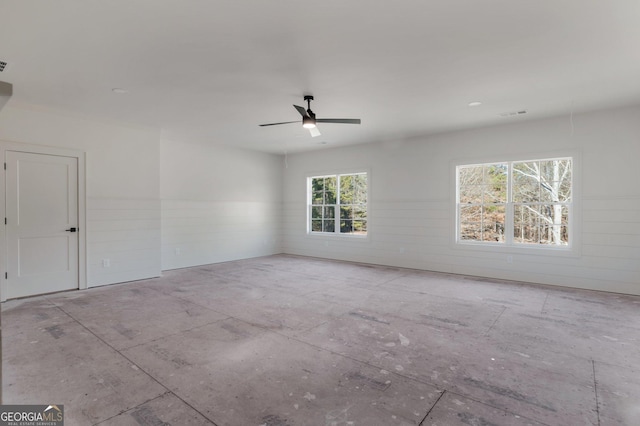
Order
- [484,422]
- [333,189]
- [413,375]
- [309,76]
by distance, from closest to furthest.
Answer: [484,422], [413,375], [309,76], [333,189]

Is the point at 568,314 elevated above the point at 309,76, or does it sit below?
below

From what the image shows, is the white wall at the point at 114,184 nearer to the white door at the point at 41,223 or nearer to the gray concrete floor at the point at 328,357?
the white door at the point at 41,223

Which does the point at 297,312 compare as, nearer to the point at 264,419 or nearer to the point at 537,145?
the point at 264,419

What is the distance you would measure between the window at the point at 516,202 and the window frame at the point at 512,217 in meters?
0.02

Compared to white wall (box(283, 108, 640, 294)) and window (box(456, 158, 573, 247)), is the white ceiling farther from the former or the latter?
window (box(456, 158, 573, 247))

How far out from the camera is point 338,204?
8367 millimetres

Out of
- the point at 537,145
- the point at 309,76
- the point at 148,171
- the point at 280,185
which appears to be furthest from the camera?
the point at 280,185

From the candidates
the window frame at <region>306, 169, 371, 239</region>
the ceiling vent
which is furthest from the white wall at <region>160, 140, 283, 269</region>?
the ceiling vent

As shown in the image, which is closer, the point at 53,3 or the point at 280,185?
the point at 53,3

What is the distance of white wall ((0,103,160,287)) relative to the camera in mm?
5113

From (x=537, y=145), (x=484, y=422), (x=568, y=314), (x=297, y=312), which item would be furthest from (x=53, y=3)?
(x=537, y=145)

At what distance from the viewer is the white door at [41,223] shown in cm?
482

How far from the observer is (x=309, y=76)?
3.90m

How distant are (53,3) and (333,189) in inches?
252
